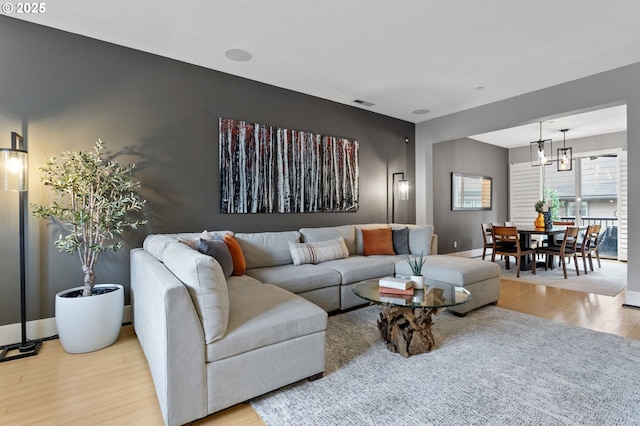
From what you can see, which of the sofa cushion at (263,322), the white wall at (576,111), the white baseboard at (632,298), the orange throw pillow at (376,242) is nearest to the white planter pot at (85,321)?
the sofa cushion at (263,322)

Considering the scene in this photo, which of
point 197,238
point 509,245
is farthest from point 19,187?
point 509,245

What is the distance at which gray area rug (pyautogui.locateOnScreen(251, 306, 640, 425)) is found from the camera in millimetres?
1699

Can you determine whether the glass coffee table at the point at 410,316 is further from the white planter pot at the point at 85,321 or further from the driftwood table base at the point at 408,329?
the white planter pot at the point at 85,321

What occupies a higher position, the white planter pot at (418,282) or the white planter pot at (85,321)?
the white planter pot at (418,282)

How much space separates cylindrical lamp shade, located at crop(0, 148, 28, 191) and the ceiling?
1234 mm

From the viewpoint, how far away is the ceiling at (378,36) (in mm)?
2559

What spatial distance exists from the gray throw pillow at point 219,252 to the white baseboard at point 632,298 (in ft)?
14.6

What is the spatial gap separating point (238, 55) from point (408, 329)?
124 inches

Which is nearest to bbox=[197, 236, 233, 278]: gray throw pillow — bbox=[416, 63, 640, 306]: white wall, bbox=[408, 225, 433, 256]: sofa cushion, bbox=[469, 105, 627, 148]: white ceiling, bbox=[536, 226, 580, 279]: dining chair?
bbox=[408, 225, 433, 256]: sofa cushion

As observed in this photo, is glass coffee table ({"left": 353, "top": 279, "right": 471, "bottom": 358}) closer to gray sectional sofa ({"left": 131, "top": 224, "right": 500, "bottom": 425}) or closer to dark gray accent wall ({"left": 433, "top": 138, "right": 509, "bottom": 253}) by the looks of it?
gray sectional sofa ({"left": 131, "top": 224, "right": 500, "bottom": 425})

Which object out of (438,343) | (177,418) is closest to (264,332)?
(177,418)

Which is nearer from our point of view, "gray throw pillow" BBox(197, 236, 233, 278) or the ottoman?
"gray throw pillow" BBox(197, 236, 233, 278)

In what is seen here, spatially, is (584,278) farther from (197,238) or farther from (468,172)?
(197,238)

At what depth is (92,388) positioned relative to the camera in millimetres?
2014
